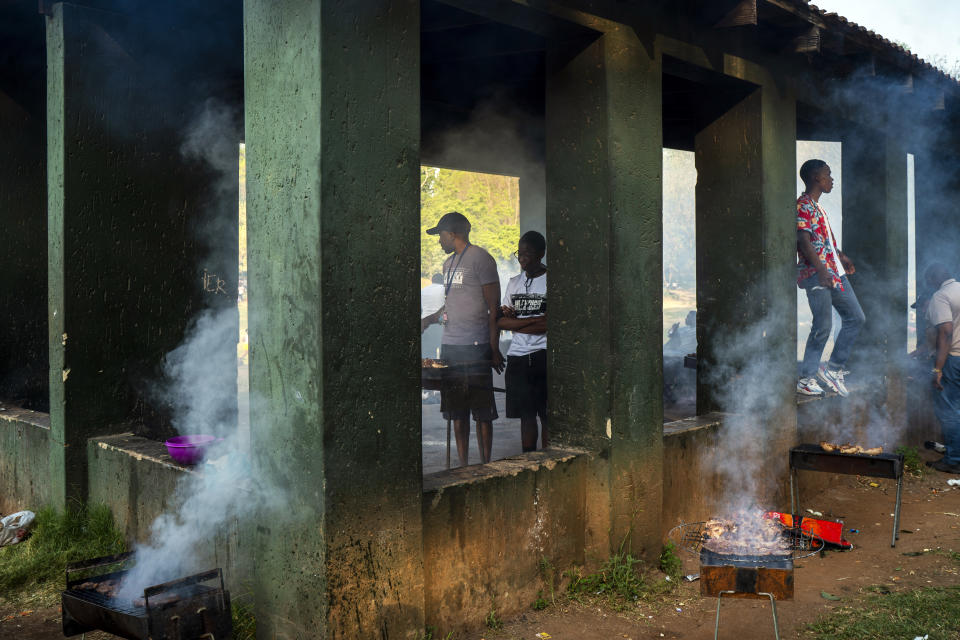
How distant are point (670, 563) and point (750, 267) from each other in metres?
2.57

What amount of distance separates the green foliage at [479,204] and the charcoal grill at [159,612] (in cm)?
2189

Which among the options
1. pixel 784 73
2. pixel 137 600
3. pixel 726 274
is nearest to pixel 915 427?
pixel 726 274

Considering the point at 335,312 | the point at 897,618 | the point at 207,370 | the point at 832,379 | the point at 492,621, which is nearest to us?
the point at 335,312

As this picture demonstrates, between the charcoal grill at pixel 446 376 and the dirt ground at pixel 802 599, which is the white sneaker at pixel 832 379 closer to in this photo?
the dirt ground at pixel 802 599

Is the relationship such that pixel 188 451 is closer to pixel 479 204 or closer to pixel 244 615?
pixel 244 615

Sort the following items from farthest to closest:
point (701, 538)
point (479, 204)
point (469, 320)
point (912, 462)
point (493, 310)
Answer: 1. point (479, 204)
2. point (912, 462)
3. point (469, 320)
4. point (493, 310)
5. point (701, 538)

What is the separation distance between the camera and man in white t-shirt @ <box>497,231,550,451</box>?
6211 mm

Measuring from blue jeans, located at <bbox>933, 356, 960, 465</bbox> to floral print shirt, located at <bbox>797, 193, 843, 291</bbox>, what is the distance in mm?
2252

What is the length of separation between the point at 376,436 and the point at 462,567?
105 cm

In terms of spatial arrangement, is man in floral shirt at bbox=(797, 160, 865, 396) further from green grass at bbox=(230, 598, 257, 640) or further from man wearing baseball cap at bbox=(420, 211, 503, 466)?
green grass at bbox=(230, 598, 257, 640)

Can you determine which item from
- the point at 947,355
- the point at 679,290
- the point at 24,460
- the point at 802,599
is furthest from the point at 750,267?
the point at 679,290

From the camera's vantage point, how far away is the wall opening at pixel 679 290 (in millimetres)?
10094

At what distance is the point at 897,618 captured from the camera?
457 centimetres

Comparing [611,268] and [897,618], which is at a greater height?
[611,268]
